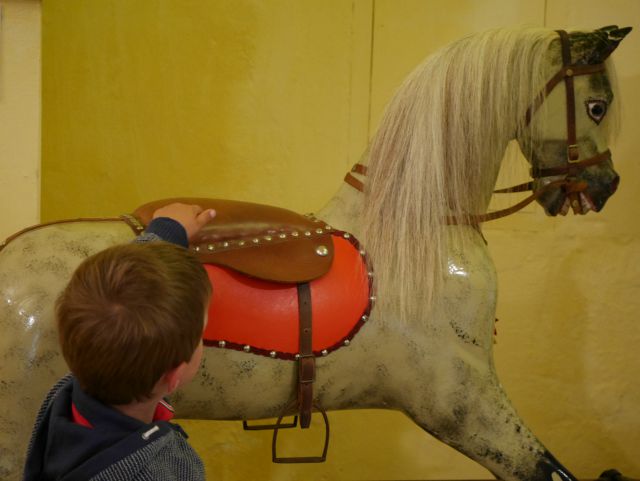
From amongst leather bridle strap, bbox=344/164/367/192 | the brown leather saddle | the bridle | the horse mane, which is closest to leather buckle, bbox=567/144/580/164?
the bridle

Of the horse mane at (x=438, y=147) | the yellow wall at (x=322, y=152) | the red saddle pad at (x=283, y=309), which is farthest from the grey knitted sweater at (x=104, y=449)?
the yellow wall at (x=322, y=152)

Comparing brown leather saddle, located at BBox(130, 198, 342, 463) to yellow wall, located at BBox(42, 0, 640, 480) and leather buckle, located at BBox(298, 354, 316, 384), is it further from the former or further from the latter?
yellow wall, located at BBox(42, 0, 640, 480)

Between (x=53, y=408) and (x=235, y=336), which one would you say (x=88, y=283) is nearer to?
(x=53, y=408)

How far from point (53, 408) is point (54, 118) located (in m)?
1.62

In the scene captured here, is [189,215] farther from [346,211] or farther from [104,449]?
[104,449]

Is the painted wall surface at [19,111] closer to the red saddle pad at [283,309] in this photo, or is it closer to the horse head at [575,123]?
the red saddle pad at [283,309]

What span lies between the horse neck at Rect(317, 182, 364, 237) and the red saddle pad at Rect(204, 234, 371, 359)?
10cm

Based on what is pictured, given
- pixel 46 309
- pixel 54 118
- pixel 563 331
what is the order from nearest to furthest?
pixel 46 309 → pixel 54 118 → pixel 563 331

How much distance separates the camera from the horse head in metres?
1.38

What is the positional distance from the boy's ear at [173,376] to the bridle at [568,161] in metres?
0.68

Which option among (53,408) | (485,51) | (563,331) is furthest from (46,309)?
(563,331)

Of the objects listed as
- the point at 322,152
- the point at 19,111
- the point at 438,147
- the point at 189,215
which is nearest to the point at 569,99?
the point at 438,147

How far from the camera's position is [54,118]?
226cm

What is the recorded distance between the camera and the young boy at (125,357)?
2.62ft
